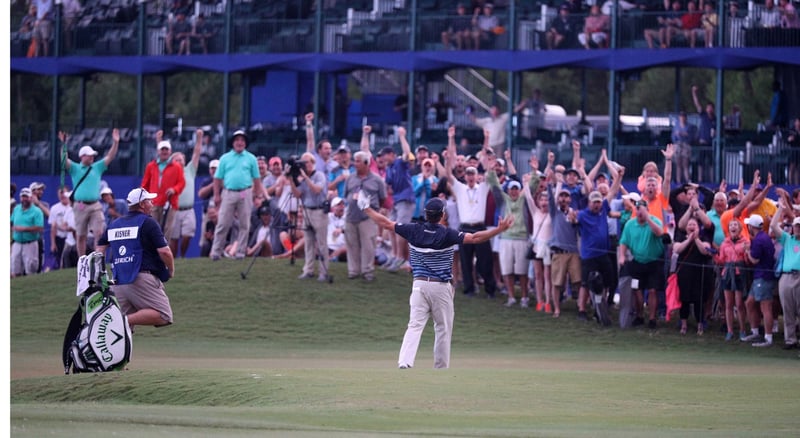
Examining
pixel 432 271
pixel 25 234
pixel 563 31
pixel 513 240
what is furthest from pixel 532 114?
pixel 432 271

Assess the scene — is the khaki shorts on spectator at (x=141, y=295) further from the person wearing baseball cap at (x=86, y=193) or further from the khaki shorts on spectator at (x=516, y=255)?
the person wearing baseball cap at (x=86, y=193)

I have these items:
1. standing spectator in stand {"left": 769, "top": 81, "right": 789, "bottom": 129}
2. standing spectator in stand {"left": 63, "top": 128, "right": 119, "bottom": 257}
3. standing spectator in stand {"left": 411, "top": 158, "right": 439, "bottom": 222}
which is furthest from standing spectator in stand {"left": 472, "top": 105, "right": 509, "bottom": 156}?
standing spectator in stand {"left": 63, "top": 128, "right": 119, "bottom": 257}

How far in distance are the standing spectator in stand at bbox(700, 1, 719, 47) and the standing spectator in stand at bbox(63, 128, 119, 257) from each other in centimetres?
1497

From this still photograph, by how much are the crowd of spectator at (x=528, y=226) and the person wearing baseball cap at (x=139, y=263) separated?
7308mm

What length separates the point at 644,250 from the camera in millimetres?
21562

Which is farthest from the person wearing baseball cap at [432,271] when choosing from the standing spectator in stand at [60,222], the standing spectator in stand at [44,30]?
the standing spectator in stand at [44,30]

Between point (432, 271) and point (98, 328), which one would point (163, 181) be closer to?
point (98, 328)

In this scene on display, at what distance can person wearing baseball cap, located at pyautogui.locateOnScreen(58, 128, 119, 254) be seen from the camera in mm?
24438

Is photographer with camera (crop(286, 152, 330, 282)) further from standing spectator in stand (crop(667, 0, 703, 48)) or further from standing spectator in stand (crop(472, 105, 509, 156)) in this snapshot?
standing spectator in stand (crop(667, 0, 703, 48))

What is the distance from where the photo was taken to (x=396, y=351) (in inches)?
811

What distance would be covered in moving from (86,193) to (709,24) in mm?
15778

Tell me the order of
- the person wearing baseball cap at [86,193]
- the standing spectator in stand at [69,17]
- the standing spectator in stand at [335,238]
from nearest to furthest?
the person wearing baseball cap at [86,193] < the standing spectator in stand at [335,238] < the standing spectator in stand at [69,17]

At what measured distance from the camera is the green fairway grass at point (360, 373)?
11.8 m

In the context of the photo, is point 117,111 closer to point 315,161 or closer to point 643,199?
point 315,161
